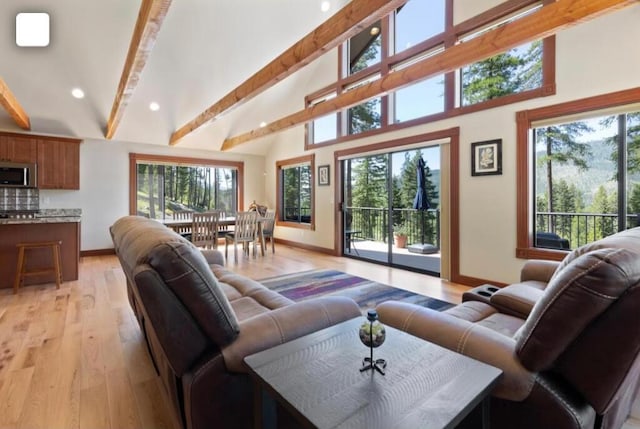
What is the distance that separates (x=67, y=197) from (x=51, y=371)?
17.1 feet

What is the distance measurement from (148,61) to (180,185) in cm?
302

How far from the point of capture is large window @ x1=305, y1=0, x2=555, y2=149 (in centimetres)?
376

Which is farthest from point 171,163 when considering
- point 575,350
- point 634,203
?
point 634,203

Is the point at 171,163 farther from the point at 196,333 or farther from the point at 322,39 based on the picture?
the point at 196,333

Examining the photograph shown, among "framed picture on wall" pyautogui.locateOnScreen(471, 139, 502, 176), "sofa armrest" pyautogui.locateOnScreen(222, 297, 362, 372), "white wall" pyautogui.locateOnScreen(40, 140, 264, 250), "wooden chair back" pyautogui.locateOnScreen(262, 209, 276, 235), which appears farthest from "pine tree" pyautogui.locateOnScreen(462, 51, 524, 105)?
"white wall" pyautogui.locateOnScreen(40, 140, 264, 250)

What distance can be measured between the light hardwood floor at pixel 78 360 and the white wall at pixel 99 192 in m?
2.49

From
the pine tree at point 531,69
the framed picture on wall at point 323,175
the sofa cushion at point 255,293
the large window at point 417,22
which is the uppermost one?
the large window at point 417,22

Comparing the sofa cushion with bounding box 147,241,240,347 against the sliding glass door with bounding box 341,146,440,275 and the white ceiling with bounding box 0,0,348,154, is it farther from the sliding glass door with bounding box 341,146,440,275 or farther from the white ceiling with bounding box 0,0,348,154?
the white ceiling with bounding box 0,0,348,154

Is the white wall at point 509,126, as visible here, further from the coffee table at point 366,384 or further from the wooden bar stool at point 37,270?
the wooden bar stool at point 37,270

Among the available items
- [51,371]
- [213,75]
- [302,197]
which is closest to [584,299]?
[51,371]

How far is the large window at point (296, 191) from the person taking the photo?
734cm

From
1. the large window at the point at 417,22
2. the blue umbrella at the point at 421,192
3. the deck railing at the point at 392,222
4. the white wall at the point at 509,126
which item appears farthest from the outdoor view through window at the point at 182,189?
the large window at the point at 417,22

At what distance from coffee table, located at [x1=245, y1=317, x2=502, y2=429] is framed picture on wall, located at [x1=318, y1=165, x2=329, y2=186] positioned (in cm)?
552

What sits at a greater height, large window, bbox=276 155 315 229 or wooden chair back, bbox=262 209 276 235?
large window, bbox=276 155 315 229
